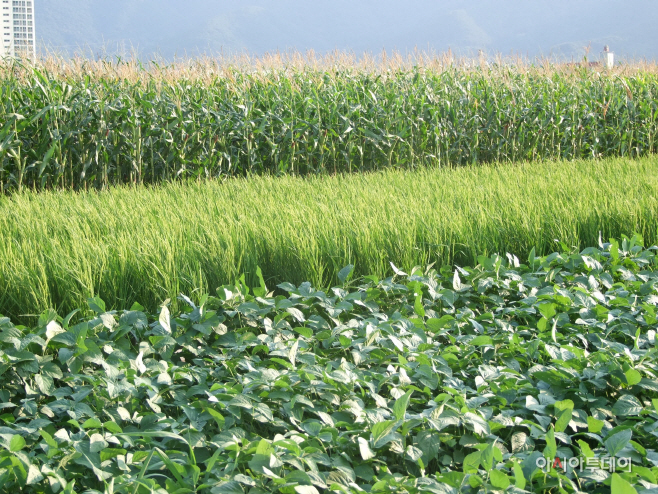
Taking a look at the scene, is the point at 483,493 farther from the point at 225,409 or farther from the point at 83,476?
the point at 83,476

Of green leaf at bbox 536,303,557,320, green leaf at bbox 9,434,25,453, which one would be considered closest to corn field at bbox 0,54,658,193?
green leaf at bbox 536,303,557,320

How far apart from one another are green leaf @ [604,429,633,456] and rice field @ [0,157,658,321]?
152 centimetres

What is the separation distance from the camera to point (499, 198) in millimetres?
4316

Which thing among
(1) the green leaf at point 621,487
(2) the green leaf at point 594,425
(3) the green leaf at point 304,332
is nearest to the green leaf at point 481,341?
(2) the green leaf at point 594,425

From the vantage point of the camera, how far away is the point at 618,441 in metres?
1.56

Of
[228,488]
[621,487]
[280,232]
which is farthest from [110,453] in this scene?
[280,232]

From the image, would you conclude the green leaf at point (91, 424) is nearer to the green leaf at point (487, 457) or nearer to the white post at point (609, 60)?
the green leaf at point (487, 457)

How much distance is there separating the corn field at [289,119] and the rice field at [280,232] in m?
1.47

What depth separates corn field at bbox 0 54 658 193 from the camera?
6375mm

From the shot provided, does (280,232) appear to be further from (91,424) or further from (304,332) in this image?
(91,424)

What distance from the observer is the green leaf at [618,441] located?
1538 millimetres

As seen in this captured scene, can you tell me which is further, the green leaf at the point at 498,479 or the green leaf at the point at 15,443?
the green leaf at the point at 15,443

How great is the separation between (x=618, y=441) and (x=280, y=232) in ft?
7.12

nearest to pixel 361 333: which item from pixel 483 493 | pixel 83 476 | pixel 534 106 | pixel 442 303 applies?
pixel 442 303
